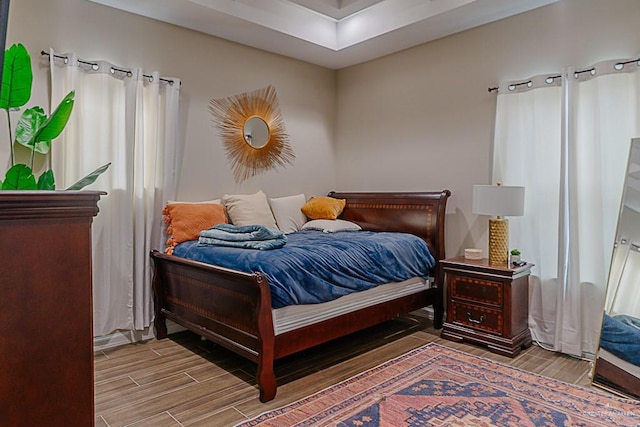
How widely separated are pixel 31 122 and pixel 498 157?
11.4ft

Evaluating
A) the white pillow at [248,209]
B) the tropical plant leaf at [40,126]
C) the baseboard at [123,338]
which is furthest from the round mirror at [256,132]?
the baseboard at [123,338]

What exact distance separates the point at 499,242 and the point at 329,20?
8.83ft

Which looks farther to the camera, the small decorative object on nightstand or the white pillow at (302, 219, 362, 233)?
the white pillow at (302, 219, 362, 233)

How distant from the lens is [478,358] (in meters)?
3.06

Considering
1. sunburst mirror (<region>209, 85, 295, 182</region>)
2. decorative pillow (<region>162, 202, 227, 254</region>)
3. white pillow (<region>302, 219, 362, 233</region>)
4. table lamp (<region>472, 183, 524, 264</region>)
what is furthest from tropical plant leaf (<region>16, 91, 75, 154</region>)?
table lamp (<region>472, 183, 524, 264</region>)

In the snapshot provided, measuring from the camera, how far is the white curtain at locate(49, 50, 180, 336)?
307 cm

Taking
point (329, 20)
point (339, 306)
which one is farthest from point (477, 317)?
point (329, 20)

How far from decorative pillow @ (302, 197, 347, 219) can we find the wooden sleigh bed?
0.85 feet

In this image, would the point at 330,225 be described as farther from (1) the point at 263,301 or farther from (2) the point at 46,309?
(2) the point at 46,309

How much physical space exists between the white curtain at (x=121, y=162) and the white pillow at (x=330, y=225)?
4.50ft

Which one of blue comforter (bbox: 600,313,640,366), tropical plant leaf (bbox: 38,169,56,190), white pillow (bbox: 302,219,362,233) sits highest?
tropical plant leaf (bbox: 38,169,56,190)

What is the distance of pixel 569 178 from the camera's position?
3125 mm

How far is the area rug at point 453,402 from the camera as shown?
222 cm

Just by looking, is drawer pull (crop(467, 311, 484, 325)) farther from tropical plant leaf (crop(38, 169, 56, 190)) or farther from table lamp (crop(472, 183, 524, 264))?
tropical plant leaf (crop(38, 169, 56, 190))
